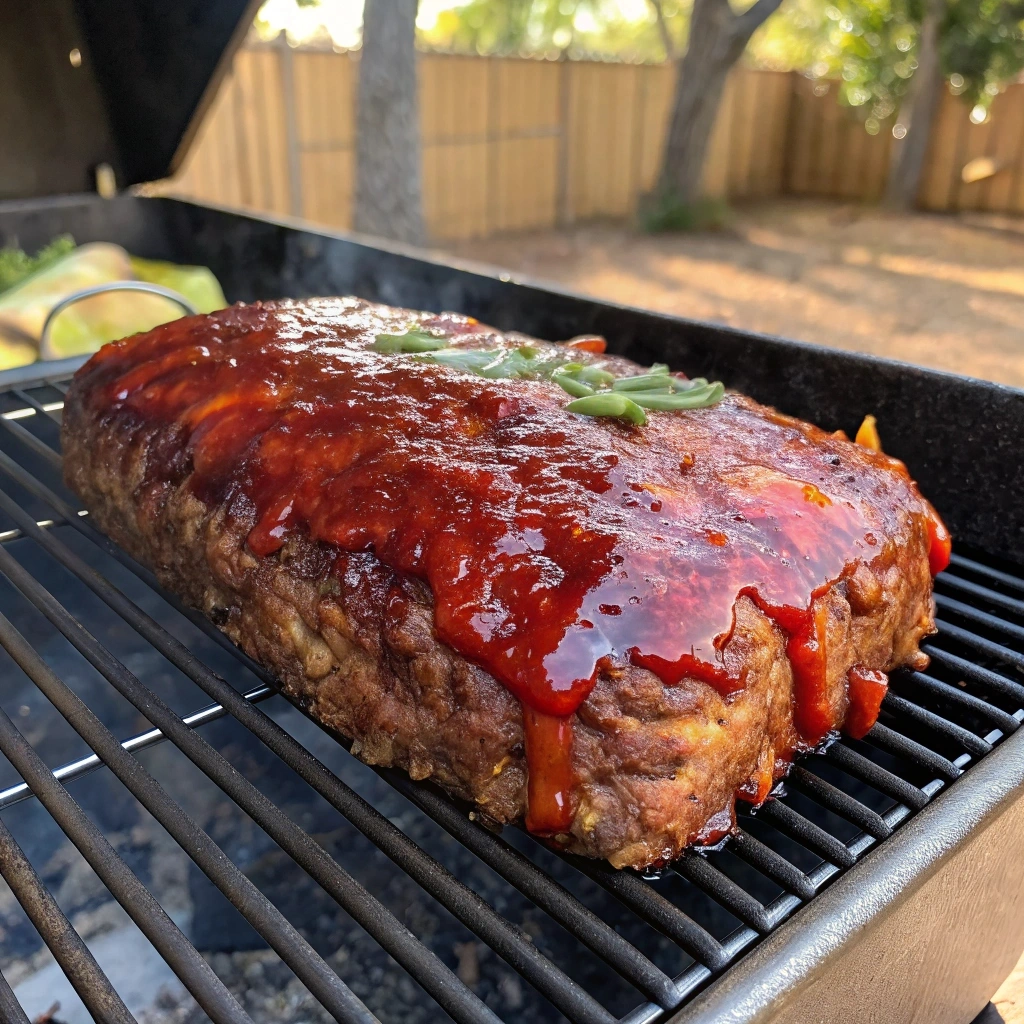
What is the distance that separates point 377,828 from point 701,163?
48.6ft

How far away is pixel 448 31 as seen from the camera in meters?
33.2

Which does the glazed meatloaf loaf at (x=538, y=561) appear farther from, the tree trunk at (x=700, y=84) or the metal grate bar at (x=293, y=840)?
the tree trunk at (x=700, y=84)

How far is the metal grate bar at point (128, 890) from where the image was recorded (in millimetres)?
1272

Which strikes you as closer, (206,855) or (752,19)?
(206,855)

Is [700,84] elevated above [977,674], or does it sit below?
above

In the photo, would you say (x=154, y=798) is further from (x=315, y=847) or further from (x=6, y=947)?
(x=6, y=947)

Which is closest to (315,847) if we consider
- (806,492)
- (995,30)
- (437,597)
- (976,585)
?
(437,597)

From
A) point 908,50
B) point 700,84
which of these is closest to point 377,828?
point 700,84

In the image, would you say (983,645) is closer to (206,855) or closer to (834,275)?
(206,855)

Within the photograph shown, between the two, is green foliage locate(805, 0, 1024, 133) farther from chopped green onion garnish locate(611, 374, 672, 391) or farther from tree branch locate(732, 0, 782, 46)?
chopped green onion garnish locate(611, 374, 672, 391)

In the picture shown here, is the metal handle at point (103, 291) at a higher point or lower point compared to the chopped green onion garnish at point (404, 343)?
lower

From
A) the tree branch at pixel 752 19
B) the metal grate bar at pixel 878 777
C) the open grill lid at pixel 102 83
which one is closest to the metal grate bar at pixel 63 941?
the metal grate bar at pixel 878 777

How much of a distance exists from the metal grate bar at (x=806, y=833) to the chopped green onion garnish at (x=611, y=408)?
0.84 meters

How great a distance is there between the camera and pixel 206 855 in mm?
1512
